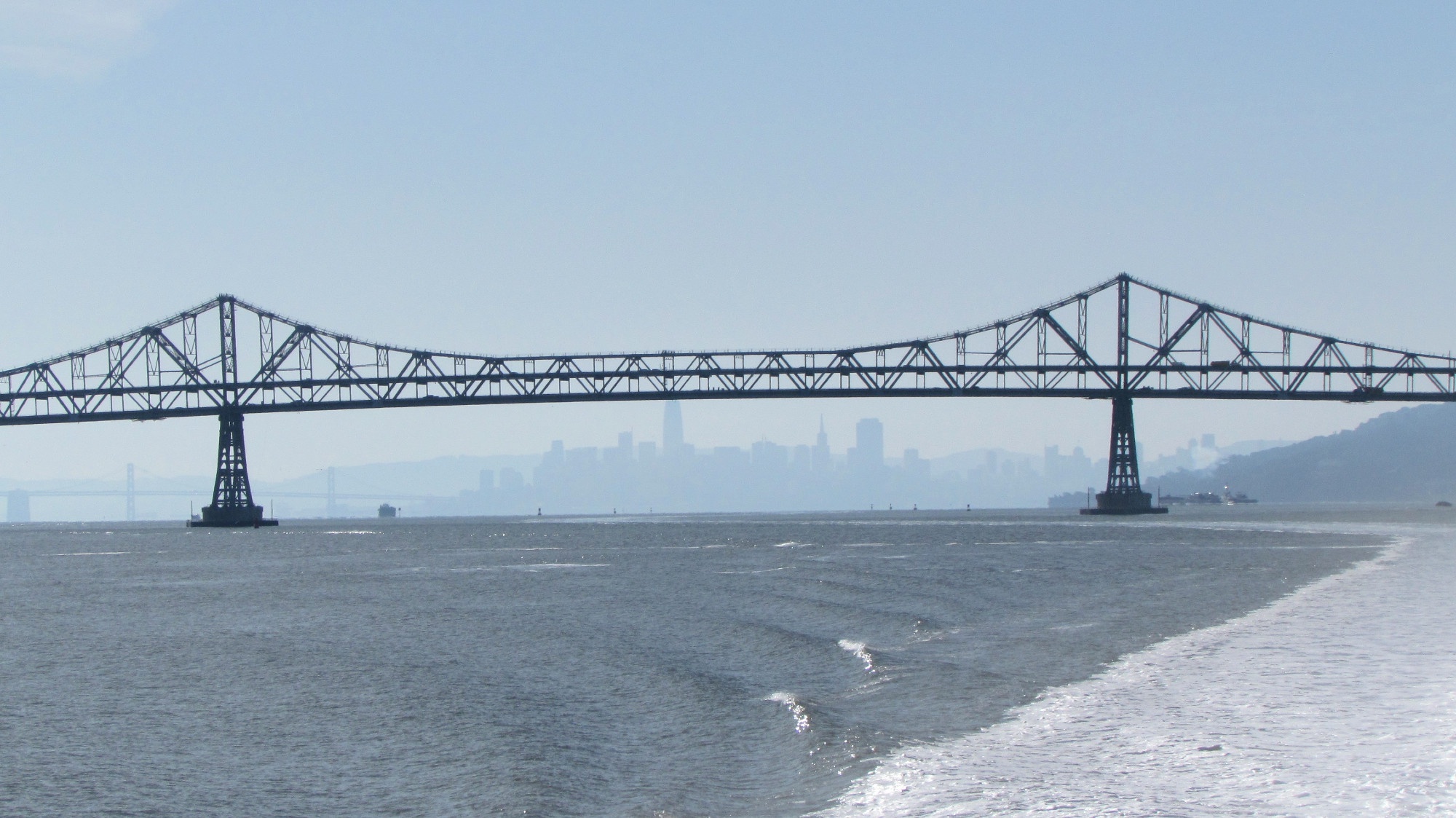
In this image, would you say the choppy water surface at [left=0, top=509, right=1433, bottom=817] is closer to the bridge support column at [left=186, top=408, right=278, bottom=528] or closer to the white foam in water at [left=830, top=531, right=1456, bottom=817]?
the white foam in water at [left=830, top=531, right=1456, bottom=817]

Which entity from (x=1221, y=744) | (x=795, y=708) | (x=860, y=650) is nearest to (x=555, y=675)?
(x=860, y=650)

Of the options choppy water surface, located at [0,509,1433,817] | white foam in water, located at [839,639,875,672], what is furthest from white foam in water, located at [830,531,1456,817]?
white foam in water, located at [839,639,875,672]

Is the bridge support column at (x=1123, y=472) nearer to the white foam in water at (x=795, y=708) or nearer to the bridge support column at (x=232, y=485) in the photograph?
the bridge support column at (x=232, y=485)

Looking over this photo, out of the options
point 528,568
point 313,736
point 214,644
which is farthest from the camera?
point 528,568

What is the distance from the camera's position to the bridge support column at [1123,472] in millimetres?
124875

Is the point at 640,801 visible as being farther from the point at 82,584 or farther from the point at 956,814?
the point at 82,584

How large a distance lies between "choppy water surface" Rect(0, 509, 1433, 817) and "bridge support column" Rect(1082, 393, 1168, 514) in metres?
71.9

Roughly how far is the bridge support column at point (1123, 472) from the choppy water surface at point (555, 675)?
71.9 metres

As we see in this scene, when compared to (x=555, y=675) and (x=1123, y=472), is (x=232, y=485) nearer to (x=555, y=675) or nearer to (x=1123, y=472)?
(x=1123, y=472)

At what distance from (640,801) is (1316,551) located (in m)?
48.2

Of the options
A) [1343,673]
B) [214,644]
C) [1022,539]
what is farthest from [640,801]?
[1022,539]

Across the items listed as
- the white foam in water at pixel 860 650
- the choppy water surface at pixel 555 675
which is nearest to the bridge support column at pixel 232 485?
the choppy water surface at pixel 555 675

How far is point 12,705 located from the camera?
72.3ft

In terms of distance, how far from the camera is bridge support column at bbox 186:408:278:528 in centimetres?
12006
